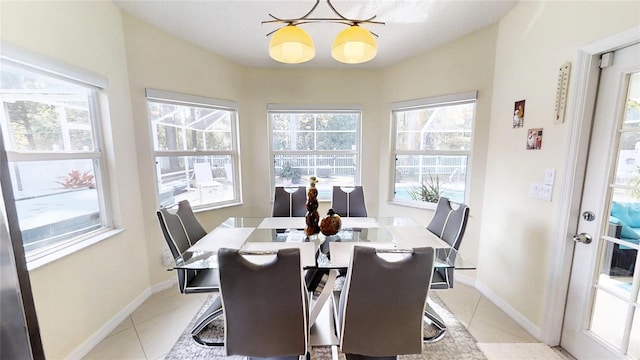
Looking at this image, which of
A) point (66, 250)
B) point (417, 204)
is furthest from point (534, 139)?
point (66, 250)

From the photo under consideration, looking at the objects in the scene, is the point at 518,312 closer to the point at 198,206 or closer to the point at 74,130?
the point at 198,206

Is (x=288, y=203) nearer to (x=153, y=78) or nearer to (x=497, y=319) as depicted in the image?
(x=153, y=78)

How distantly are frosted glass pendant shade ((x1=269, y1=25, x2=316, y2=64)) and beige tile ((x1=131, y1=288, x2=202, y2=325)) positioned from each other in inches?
87.2

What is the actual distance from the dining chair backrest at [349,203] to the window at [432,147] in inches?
30.8

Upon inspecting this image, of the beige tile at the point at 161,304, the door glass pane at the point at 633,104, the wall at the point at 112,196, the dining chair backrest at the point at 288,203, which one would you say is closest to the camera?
the door glass pane at the point at 633,104

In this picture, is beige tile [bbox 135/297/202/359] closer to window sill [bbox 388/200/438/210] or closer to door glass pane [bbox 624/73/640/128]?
window sill [bbox 388/200/438/210]

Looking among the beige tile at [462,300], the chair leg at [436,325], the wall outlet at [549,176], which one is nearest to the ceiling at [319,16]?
the wall outlet at [549,176]

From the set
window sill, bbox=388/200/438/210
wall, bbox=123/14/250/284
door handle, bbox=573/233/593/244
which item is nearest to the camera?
door handle, bbox=573/233/593/244

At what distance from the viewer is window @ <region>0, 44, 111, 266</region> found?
55.7 inches

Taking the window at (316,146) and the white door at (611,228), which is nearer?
the white door at (611,228)

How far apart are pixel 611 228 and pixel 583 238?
146 mm

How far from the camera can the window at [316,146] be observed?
332 cm

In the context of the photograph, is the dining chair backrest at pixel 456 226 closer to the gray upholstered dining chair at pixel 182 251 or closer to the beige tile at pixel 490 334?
the beige tile at pixel 490 334

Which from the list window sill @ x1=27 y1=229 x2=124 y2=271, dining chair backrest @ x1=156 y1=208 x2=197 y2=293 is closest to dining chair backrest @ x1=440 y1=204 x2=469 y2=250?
dining chair backrest @ x1=156 y1=208 x2=197 y2=293
